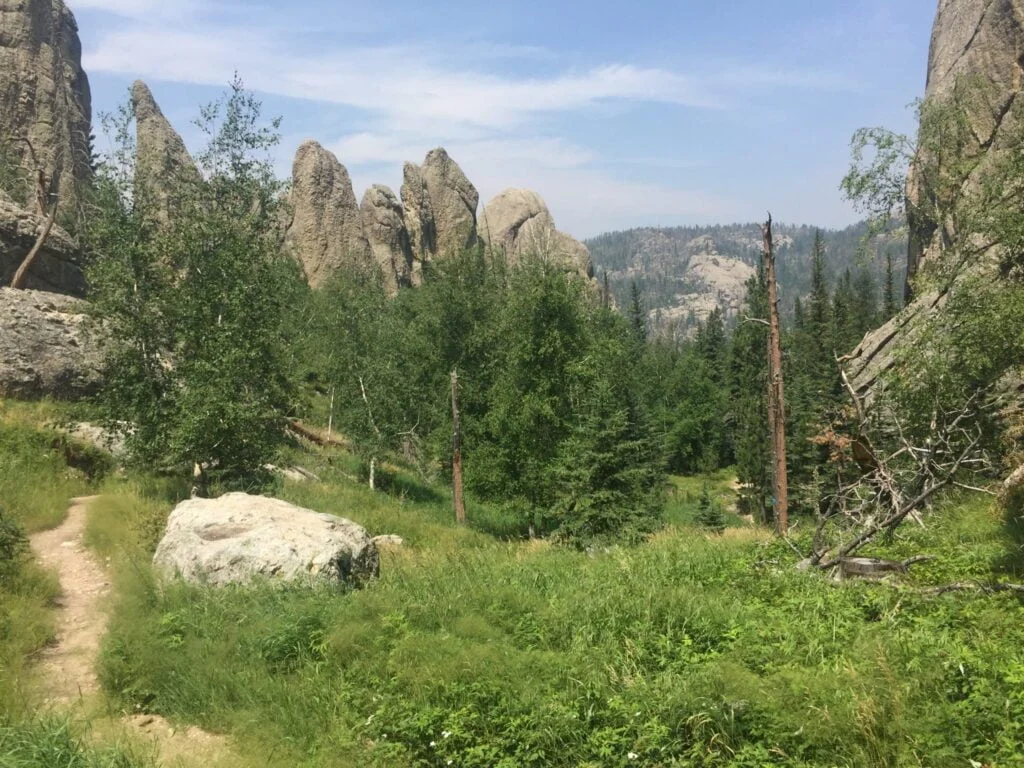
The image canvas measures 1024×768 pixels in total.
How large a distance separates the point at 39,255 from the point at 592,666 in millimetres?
28624

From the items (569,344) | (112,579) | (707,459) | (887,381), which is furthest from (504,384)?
(707,459)

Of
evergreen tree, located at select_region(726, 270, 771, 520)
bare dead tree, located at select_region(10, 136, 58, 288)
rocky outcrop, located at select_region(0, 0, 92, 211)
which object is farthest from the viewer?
rocky outcrop, located at select_region(0, 0, 92, 211)

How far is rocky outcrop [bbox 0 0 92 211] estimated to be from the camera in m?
56.3

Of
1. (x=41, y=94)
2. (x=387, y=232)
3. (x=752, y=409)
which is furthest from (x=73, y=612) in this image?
(x=387, y=232)

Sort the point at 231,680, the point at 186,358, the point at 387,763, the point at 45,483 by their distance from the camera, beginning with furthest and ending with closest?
1. the point at 186,358
2. the point at 45,483
3. the point at 231,680
4. the point at 387,763

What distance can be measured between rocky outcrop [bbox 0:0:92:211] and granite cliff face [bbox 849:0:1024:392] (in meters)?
55.5

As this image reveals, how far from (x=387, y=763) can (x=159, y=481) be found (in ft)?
41.9

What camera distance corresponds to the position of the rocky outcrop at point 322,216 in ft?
252

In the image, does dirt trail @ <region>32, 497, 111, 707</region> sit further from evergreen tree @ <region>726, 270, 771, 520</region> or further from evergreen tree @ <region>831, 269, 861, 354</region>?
evergreen tree @ <region>831, 269, 861, 354</region>

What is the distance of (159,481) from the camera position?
16.0 metres

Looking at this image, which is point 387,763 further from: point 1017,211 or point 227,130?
point 227,130

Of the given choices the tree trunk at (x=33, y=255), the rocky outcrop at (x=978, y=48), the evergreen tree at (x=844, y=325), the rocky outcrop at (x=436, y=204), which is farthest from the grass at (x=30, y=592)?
the rocky outcrop at (x=436, y=204)

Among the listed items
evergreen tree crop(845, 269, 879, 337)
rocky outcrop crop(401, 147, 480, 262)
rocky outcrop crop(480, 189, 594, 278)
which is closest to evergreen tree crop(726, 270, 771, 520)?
evergreen tree crop(845, 269, 879, 337)

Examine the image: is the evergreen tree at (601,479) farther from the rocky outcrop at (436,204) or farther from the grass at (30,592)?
the rocky outcrop at (436,204)
